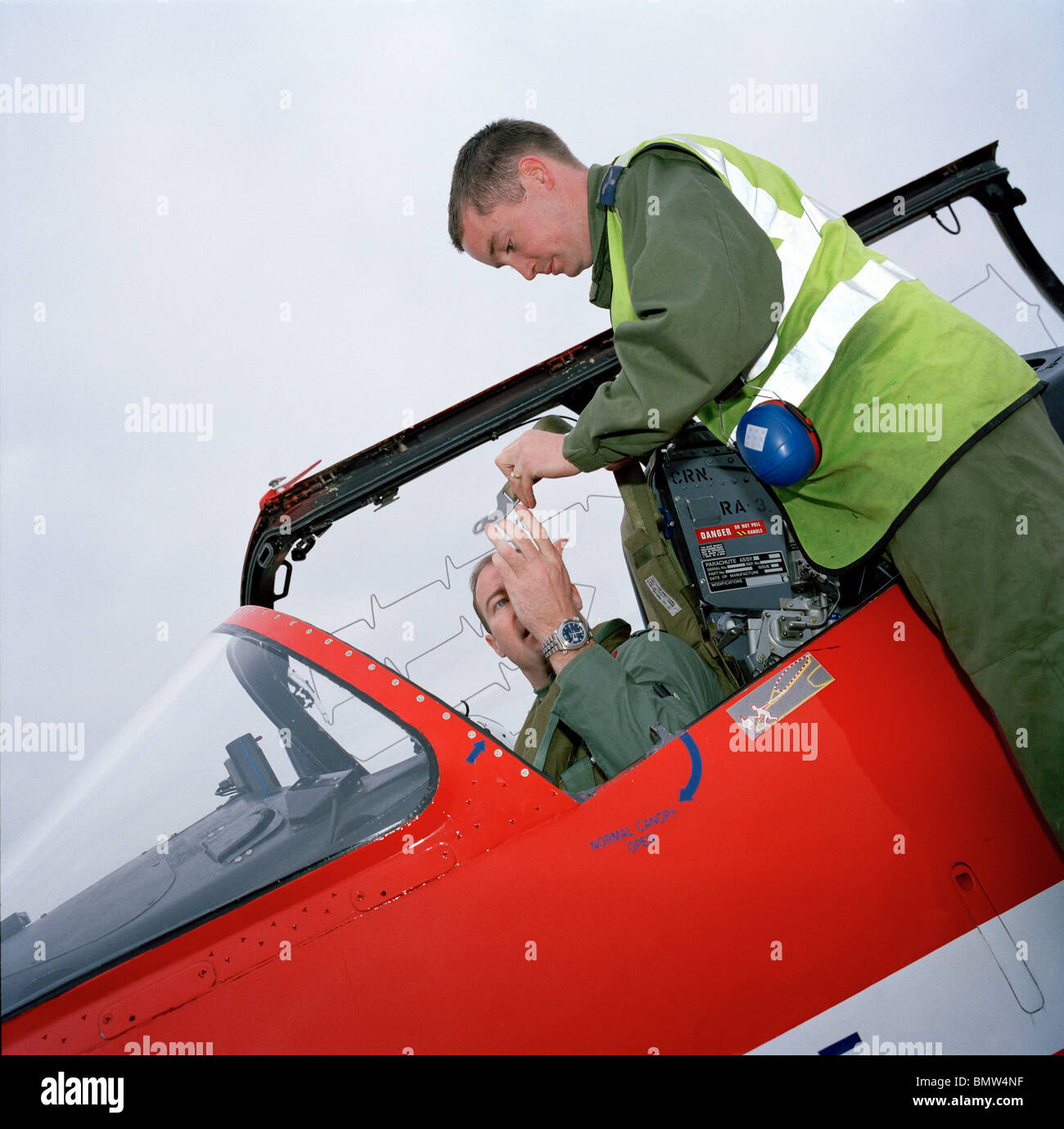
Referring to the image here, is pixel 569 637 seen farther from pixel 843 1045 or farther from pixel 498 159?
pixel 498 159

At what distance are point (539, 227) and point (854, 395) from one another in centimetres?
68

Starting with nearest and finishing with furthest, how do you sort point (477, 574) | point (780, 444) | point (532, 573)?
1. point (780, 444)
2. point (532, 573)
3. point (477, 574)

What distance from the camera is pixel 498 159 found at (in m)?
1.66

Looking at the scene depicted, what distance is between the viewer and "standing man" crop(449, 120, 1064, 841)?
1.26 m

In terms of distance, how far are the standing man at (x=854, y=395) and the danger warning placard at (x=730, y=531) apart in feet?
0.68

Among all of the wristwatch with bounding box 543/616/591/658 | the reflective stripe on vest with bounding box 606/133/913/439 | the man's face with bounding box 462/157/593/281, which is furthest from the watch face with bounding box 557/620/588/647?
the man's face with bounding box 462/157/593/281

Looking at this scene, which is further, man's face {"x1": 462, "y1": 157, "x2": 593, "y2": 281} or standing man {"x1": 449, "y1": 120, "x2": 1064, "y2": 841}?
man's face {"x1": 462, "y1": 157, "x2": 593, "y2": 281}

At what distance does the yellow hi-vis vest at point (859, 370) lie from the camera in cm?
133

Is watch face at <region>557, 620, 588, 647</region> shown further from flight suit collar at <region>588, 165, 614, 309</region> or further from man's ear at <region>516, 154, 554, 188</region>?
man's ear at <region>516, 154, 554, 188</region>

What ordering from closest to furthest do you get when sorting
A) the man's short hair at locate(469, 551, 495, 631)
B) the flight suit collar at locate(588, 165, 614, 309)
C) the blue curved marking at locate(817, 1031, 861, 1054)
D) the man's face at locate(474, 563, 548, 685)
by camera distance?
1. the blue curved marking at locate(817, 1031, 861, 1054)
2. the flight suit collar at locate(588, 165, 614, 309)
3. the man's short hair at locate(469, 551, 495, 631)
4. the man's face at locate(474, 563, 548, 685)

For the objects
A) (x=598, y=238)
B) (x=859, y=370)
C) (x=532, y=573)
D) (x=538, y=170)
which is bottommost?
(x=532, y=573)

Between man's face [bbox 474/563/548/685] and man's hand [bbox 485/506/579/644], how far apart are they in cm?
34

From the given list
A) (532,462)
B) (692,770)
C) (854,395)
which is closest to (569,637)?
(532,462)
